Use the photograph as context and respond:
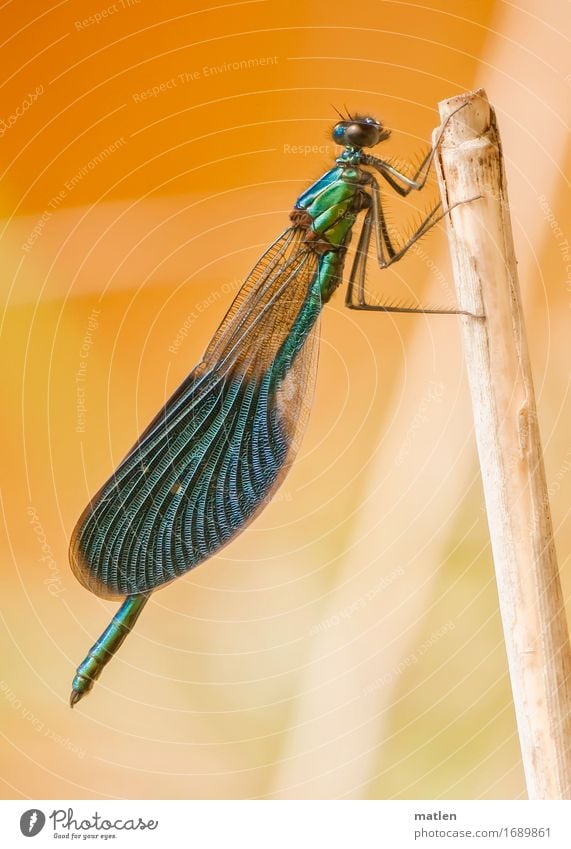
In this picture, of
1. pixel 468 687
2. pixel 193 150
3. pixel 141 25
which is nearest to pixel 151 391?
pixel 193 150

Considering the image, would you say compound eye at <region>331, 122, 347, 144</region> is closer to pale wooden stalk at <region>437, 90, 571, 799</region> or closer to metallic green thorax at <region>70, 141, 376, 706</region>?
metallic green thorax at <region>70, 141, 376, 706</region>

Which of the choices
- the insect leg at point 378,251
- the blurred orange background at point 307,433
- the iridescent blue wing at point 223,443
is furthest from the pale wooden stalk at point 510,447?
the blurred orange background at point 307,433

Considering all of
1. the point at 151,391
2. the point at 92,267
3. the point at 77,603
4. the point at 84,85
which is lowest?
the point at 77,603

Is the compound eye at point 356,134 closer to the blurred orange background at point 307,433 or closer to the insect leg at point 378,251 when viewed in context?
the insect leg at point 378,251

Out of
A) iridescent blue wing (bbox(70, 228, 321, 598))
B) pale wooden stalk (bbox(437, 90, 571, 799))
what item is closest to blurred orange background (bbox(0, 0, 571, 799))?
iridescent blue wing (bbox(70, 228, 321, 598))

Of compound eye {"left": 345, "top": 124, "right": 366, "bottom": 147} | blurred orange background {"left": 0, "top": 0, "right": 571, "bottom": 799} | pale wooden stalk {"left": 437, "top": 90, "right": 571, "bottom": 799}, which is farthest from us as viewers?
blurred orange background {"left": 0, "top": 0, "right": 571, "bottom": 799}
